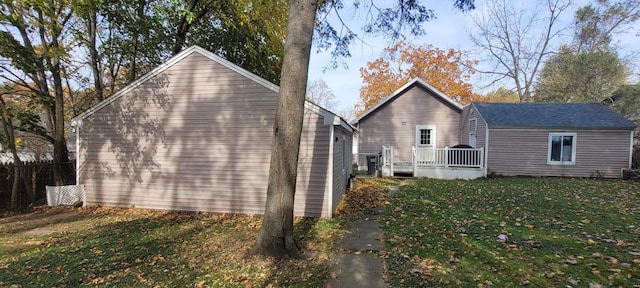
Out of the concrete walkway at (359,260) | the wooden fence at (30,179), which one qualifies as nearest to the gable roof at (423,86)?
the concrete walkway at (359,260)

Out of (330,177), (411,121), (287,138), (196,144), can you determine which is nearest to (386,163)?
(411,121)

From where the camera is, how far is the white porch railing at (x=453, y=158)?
14438 mm

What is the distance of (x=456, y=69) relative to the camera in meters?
31.7

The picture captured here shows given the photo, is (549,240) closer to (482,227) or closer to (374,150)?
(482,227)

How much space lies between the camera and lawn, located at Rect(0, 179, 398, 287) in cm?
415

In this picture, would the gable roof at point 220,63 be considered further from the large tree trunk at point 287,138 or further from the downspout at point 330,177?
the large tree trunk at point 287,138

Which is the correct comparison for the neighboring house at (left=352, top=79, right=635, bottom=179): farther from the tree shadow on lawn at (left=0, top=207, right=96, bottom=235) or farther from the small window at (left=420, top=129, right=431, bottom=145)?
the tree shadow on lawn at (left=0, top=207, right=96, bottom=235)

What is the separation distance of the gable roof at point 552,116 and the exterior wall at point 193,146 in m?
11.8

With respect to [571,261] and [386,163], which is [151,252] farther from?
[386,163]

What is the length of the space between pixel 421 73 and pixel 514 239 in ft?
97.0

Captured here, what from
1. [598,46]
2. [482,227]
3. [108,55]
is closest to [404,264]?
[482,227]

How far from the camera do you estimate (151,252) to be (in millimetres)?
5215

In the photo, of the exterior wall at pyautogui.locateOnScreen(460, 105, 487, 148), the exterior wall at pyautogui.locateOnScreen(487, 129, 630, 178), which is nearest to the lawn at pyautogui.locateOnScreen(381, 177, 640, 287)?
the exterior wall at pyautogui.locateOnScreen(487, 129, 630, 178)

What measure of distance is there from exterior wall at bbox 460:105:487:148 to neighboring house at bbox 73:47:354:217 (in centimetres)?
1035
